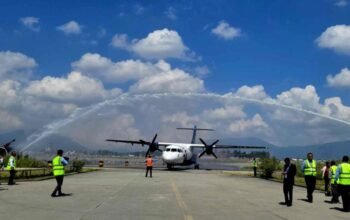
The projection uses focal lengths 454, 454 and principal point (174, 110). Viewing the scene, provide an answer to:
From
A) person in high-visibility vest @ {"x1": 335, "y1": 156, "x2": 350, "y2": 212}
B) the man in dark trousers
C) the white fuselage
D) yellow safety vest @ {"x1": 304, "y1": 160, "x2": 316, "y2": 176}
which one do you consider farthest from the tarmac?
the white fuselage

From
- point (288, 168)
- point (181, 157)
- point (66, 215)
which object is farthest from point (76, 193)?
point (181, 157)

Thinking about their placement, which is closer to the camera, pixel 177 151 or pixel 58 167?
pixel 58 167

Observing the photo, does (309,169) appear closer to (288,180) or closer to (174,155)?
(288,180)

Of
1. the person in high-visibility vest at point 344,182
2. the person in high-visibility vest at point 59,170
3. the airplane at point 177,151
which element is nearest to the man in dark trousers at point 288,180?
the person in high-visibility vest at point 344,182

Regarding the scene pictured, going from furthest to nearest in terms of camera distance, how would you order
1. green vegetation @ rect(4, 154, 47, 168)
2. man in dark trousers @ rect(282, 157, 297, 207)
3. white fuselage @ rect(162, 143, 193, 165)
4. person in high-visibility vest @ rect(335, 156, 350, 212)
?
white fuselage @ rect(162, 143, 193, 165), green vegetation @ rect(4, 154, 47, 168), man in dark trousers @ rect(282, 157, 297, 207), person in high-visibility vest @ rect(335, 156, 350, 212)

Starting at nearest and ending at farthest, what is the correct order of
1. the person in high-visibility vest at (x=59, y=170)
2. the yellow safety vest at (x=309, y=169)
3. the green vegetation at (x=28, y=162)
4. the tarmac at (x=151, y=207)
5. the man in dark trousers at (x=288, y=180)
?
the tarmac at (x=151, y=207)
the man in dark trousers at (x=288, y=180)
the person in high-visibility vest at (x=59, y=170)
the yellow safety vest at (x=309, y=169)
the green vegetation at (x=28, y=162)

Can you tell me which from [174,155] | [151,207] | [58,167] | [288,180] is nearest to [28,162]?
[174,155]

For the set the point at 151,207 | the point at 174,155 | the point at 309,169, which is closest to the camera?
the point at 151,207

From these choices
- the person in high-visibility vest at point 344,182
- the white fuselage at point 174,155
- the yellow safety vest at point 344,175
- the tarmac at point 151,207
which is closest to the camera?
the tarmac at point 151,207

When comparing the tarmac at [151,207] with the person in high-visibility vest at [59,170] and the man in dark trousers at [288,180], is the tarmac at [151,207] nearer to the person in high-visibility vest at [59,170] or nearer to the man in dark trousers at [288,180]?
the man in dark trousers at [288,180]

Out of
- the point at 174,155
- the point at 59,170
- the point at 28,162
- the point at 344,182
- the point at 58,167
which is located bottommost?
the point at 344,182

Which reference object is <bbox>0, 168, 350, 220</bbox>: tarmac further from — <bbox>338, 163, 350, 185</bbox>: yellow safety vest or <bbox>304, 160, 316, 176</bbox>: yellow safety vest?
<bbox>304, 160, 316, 176</bbox>: yellow safety vest

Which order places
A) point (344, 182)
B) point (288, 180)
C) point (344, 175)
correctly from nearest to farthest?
point (344, 182) → point (344, 175) → point (288, 180)

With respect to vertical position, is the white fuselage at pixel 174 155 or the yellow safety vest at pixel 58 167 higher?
the white fuselage at pixel 174 155
